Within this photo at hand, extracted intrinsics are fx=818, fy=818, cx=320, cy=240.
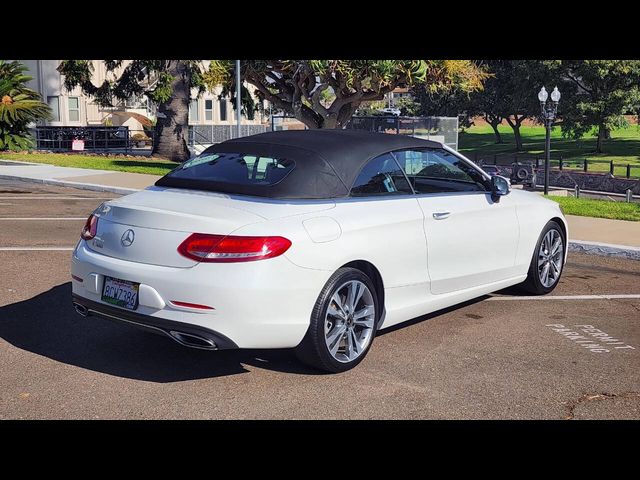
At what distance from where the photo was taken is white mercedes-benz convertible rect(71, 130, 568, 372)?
5051 mm

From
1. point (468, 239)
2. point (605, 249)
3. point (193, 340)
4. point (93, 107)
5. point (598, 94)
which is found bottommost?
point (605, 249)

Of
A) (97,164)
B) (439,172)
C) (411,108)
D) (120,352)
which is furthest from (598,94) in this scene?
(120,352)

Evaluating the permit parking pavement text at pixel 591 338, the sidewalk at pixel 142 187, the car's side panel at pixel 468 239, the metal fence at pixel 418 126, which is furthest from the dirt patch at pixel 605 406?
the metal fence at pixel 418 126

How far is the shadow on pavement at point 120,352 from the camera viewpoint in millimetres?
5648

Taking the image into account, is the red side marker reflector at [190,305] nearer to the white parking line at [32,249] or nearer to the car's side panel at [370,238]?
the car's side panel at [370,238]

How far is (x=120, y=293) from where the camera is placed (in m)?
5.34

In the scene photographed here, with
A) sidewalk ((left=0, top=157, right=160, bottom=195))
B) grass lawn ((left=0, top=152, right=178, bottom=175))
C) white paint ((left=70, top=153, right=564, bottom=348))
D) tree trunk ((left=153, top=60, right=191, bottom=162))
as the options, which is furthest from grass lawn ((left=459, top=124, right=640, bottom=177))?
white paint ((left=70, top=153, right=564, bottom=348))

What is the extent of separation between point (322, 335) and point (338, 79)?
20.0 metres

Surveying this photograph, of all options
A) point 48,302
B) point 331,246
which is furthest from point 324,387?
point 48,302

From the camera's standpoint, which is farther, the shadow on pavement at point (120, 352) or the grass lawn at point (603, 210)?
the grass lawn at point (603, 210)

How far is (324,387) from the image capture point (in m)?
5.31

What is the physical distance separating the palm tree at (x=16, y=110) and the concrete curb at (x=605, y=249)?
81.3 ft

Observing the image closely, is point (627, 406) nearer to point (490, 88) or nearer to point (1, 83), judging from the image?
point (1, 83)

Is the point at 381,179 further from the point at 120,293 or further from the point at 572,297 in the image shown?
the point at 572,297
